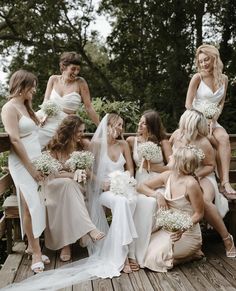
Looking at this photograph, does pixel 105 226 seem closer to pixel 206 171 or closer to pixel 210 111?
pixel 206 171

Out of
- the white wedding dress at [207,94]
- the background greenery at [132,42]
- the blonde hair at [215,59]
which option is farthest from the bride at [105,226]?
the background greenery at [132,42]

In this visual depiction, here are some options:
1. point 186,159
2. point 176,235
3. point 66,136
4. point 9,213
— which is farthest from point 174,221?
point 9,213

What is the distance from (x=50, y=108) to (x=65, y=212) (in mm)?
Answer: 1291

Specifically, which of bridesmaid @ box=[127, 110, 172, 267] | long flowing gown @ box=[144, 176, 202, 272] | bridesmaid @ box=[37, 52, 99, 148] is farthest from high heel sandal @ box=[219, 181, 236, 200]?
bridesmaid @ box=[37, 52, 99, 148]

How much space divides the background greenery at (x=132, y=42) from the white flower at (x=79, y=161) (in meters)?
8.77

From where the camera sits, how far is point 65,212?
417 centimetres

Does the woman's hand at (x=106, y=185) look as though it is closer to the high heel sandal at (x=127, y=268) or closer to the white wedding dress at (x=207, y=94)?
the high heel sandal at (x=127, y=268)

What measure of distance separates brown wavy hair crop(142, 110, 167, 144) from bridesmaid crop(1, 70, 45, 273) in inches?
50.2

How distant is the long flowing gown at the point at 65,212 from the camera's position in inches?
163

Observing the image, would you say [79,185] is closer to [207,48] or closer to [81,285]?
[81,285]

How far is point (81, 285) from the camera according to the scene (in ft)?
11.8

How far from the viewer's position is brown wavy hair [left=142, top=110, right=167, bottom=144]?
15.1ft

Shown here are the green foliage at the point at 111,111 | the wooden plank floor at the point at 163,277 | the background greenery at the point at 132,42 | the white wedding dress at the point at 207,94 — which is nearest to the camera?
the wooden plank floor at the point at 163,277

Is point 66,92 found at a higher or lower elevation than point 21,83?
lower
